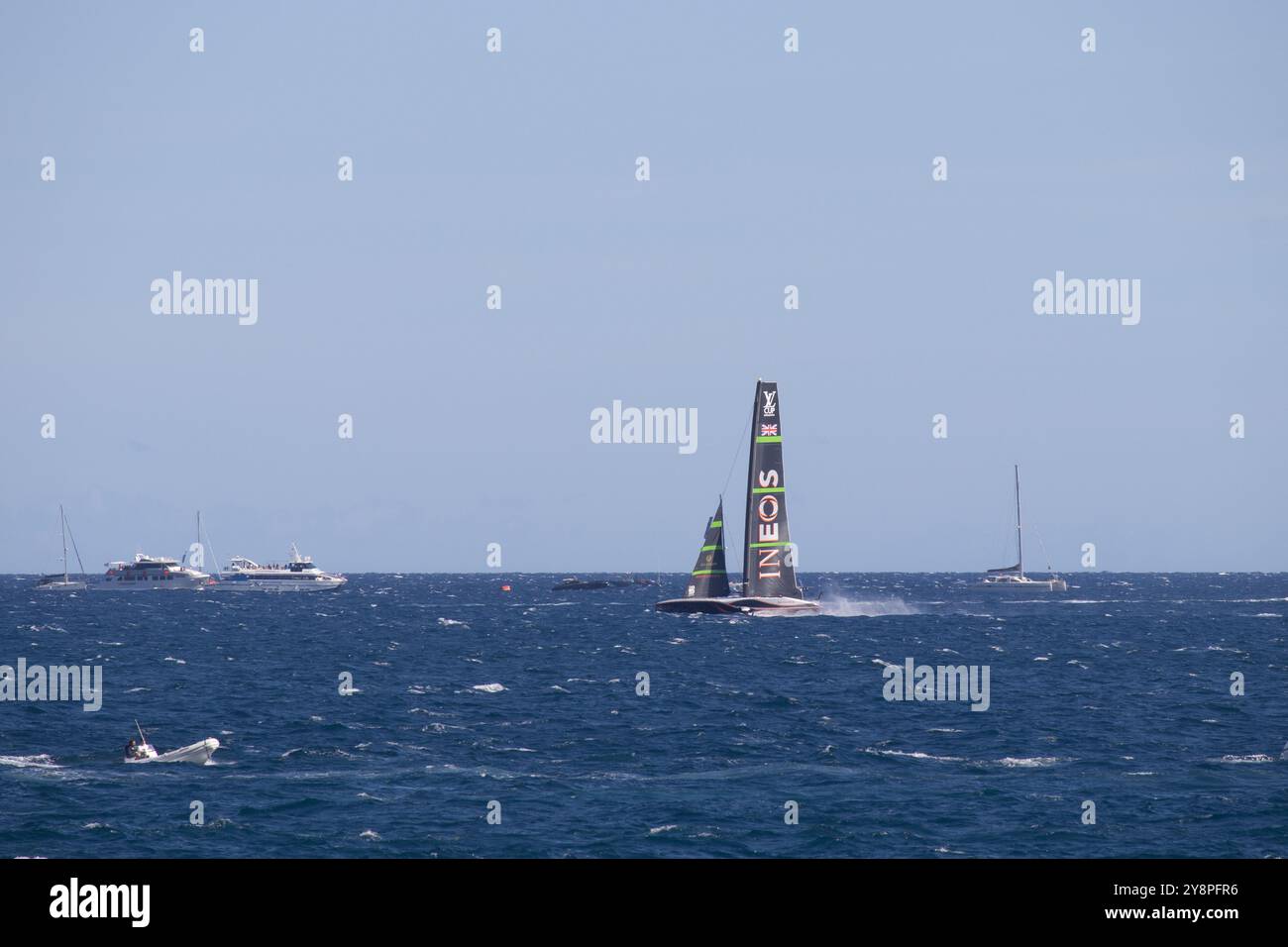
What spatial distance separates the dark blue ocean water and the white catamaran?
17845mm

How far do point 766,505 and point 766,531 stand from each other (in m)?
2.29

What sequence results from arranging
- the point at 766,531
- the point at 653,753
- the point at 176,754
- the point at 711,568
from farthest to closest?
the point at 711,568 < the point at 766,531 < the point at 653,753 < the point at 176,754

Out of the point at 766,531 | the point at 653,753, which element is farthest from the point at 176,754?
the point at 766,531

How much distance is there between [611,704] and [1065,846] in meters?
33.2

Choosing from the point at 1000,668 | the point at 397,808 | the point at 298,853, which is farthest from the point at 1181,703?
the point at 298,853

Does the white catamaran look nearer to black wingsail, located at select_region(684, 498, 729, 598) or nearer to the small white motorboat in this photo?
black wingsail, located at select_region(684, 498, 729, 598)

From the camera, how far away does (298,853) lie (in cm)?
3581

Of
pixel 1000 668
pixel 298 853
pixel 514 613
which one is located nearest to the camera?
pixel 298 853

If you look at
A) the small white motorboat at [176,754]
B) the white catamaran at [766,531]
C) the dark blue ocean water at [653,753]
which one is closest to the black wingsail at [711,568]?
the white catamaran at [766,531]

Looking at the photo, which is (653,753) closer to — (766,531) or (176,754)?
(176,754)

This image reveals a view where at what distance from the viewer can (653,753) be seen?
2063 inches
